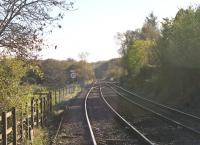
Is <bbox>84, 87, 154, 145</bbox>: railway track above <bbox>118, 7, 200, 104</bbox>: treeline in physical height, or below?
below

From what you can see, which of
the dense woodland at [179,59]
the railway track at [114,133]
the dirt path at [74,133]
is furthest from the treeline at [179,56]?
the dirt path at [74,133]

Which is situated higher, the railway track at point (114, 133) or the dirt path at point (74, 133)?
the railway track at point (114, 133)

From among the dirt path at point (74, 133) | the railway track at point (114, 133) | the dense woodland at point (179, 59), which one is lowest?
the dirt path at point (74, 133)

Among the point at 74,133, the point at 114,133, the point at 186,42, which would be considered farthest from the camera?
the point at 186,42

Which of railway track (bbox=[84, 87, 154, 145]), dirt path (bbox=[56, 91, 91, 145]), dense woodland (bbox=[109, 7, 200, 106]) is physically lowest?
dirt path (bbox=[56, 91, 91, 145])

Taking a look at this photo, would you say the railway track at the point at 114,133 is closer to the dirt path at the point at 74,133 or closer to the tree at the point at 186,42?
the dirt path at the point at 74,133

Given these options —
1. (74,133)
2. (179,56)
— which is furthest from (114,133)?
(179,56)

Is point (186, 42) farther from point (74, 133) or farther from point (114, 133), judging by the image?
point (114, 133)

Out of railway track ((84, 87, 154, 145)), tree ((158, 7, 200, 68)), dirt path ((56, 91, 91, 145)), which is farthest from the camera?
tree ((158, 7, 200, 68))

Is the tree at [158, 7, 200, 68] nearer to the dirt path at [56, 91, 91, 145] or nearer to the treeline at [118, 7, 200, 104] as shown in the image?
the treeline at [118, 7, 200, 104]

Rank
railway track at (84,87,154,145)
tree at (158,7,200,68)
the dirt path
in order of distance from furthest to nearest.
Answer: tree at (158,7,200,68), the dirt path, railway track at (84,87,154,145)

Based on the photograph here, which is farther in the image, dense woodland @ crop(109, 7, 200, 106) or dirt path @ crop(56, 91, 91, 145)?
dense woodland @ crop(109, 7, 200, 106)

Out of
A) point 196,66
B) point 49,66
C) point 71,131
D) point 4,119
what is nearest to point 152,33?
point 49,66

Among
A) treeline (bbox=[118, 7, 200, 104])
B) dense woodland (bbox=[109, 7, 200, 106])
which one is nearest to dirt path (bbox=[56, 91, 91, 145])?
dense woodland (bbox=[109, 7, 200, 106])
